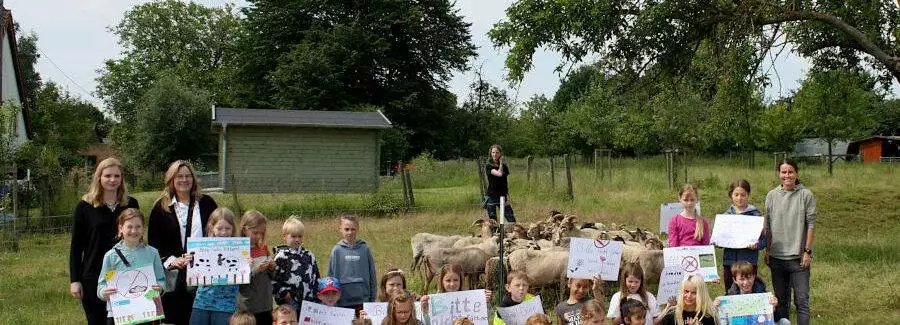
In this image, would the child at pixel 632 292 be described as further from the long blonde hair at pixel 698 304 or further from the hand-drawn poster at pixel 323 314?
the hand-drawn poster at pixel 323 314

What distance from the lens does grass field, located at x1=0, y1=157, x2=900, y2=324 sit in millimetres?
9531

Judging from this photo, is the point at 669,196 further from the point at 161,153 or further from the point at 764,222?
the point at 161,153

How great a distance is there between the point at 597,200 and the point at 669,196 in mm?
2200

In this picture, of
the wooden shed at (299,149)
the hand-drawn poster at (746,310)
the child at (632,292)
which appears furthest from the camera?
the wooden shed at (299,149)

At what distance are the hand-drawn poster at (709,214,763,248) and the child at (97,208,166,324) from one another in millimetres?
4883

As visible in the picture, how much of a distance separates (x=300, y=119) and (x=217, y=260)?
Answer: 22.5 meters

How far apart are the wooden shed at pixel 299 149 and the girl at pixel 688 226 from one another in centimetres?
1866

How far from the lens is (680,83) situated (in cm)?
1509

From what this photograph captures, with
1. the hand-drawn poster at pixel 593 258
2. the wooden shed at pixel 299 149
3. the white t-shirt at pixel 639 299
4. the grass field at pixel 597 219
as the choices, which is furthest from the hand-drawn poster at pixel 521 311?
the wooden shed at pixel 299 149

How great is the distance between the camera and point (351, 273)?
6531 mm

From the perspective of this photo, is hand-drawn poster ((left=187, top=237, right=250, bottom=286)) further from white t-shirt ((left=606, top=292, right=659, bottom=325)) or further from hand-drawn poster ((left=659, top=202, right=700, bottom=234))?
hand-drawn poster ((left=659, top=202, right=700, bottom=234))

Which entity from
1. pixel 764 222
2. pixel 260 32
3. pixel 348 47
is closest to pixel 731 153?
pixel 348 47

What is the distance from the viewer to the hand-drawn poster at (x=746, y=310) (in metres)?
6.46

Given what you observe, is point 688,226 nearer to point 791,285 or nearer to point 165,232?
point 791,285
